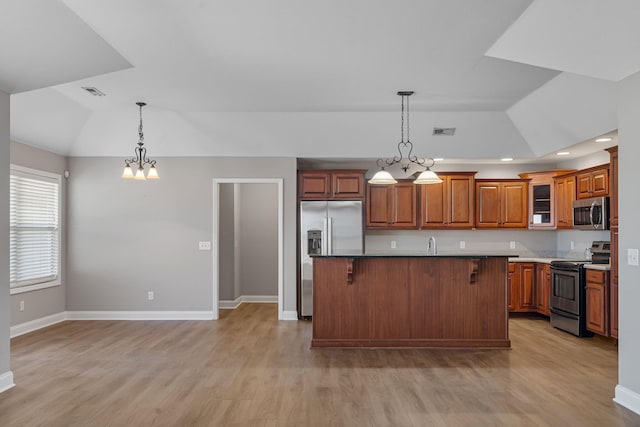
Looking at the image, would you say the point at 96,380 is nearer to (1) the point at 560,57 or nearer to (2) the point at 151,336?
(2) the point at 151,336

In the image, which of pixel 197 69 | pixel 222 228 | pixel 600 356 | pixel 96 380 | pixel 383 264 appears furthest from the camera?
pixel 222 228

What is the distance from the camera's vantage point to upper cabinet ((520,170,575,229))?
23.5 feet

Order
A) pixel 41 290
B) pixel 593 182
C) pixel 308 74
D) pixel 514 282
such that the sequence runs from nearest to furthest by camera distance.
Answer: pixel 308 74, pixel 593 182, pixel 41 290, pixel 514 282

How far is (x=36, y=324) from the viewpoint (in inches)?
241

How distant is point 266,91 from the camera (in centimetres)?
531

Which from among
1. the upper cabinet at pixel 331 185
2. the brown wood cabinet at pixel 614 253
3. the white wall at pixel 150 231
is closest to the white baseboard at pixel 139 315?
the white wall at pixel 150 231

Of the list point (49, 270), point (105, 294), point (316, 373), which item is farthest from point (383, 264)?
point (49, 270)

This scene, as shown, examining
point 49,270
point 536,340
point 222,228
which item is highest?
point 222,228

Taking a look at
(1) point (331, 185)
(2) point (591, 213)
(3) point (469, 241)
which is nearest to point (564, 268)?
(2) point (591, 213)

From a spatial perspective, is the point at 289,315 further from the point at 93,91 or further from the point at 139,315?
the point at 93,91

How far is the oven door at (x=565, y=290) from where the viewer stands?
18.7 ft

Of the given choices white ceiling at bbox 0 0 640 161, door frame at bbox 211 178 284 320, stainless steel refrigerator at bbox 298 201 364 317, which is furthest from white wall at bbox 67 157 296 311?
white ceiling at bbox 0 0 640 161

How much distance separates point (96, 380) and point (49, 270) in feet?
10.1

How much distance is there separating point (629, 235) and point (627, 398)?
1215mm
